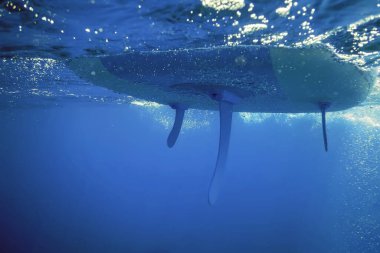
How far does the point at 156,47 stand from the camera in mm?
6789

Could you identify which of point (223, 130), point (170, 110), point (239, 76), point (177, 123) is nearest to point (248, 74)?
point (239, 76)

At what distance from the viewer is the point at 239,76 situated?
580 centimetres

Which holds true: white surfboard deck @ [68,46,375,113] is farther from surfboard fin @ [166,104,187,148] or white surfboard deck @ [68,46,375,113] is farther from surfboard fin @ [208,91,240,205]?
surfboard fin @ [166,104,187,148]

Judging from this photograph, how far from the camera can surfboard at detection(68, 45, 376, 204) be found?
17.1 feet

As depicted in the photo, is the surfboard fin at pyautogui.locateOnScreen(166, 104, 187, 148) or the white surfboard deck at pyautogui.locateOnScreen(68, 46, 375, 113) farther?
the surfboard fin at pyautogui.locateOnScreen(166, 104, 187, 148)

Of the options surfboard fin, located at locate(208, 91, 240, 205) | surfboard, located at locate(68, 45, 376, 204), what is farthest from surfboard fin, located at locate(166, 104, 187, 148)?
surfboard fin, located at locate(208, 91, 240, 205)

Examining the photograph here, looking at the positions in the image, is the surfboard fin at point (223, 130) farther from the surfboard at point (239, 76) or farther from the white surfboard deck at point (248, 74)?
the white surfboard deck at point (248, 74)

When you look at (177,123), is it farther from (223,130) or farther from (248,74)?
(248,74)

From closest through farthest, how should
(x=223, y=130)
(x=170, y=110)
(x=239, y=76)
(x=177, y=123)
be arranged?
(x=239, y=76) < (x=223, y=130) < (x=177, y=123) < (x=170, y=110)

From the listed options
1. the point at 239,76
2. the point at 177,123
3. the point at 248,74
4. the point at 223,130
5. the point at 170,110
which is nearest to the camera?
the point at 248,74

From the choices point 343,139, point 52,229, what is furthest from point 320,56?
point 343,139

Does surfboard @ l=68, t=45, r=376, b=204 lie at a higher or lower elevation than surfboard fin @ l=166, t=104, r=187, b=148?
higher

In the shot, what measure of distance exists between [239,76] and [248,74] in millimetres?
262

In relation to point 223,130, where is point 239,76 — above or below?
above
